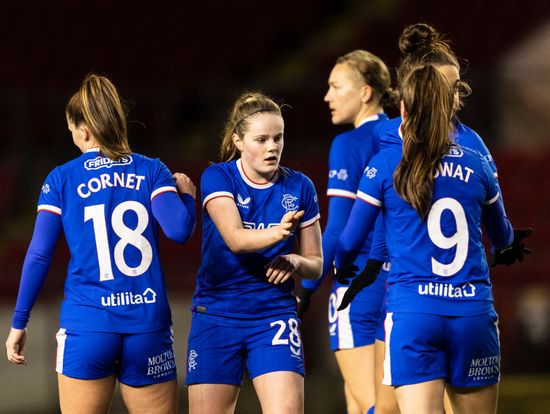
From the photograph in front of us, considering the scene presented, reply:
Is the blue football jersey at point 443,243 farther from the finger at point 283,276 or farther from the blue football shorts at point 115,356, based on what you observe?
the blue football shorts at point 115,356

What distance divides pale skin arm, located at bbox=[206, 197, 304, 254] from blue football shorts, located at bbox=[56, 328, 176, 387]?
1.56ft

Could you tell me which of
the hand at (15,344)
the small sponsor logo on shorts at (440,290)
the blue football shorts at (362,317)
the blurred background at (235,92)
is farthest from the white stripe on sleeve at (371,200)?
the blurred background at (235,92)

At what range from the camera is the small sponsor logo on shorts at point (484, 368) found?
3773 millimetres

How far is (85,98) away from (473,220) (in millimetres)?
1612

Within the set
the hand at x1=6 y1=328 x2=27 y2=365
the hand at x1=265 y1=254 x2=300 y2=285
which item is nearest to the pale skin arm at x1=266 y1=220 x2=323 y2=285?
the hand at x1=265 y1=254 x2=300 y2=285

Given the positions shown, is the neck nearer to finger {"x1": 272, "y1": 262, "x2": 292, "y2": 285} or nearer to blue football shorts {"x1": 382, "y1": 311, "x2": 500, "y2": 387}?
finger {"x1": 272, "y1": 262, "x2": 292, "y2": 285}

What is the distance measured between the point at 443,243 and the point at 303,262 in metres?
0.66

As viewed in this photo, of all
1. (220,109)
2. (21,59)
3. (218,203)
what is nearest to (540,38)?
(220,109)

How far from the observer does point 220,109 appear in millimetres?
12586

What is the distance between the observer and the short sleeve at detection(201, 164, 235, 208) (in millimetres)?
4203

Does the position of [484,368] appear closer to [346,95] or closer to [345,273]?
[345,273]

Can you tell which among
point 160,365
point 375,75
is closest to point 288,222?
point 160,365

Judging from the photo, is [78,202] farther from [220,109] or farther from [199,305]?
[220,109]

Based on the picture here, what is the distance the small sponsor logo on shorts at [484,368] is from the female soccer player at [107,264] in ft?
3.98
